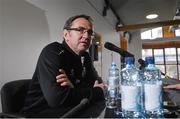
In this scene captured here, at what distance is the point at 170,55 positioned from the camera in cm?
901

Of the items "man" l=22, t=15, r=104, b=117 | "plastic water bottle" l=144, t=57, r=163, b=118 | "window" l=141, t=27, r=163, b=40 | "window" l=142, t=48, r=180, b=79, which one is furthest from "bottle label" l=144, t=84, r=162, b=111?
"window" l=142, t=48, r=180, b=79

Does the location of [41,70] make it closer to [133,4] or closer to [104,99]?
[104,99]

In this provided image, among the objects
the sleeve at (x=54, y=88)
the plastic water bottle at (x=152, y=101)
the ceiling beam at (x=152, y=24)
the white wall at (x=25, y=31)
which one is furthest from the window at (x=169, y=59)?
the plastic water bottle at (x=152, y=101)

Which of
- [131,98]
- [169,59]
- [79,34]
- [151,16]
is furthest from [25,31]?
[169,59]

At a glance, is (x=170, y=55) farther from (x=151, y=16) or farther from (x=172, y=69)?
(x=151, y=16)

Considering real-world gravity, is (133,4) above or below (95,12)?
above

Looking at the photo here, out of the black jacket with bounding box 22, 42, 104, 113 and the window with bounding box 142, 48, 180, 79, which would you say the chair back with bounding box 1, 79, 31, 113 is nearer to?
the black jacket with bounding box 22, 42, 104, 113

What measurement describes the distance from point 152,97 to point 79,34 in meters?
0.75

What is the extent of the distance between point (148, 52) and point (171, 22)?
4418 millimetres

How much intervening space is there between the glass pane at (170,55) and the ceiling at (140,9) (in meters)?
4.17

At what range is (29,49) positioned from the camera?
1.57m

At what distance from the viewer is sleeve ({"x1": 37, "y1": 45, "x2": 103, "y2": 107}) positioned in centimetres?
101

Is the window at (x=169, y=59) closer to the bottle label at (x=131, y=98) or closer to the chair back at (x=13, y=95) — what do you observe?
the chair back at (x=13, y=95)

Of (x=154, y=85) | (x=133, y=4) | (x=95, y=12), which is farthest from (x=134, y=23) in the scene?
(x=154, y=85)
